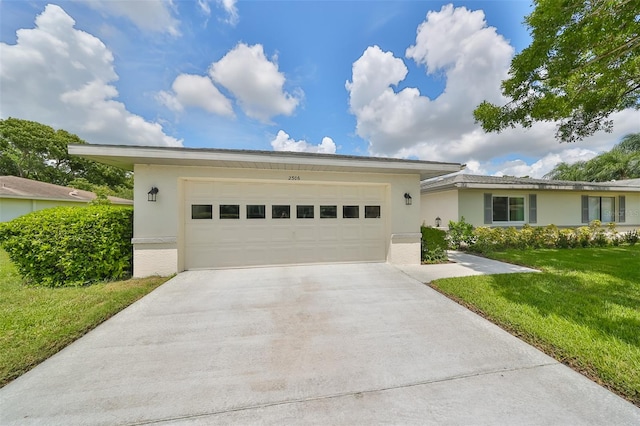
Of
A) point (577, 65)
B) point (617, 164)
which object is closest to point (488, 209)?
point (577, 65)

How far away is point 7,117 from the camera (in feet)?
69.7

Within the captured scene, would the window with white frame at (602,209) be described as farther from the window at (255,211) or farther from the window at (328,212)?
the window at (255,211)

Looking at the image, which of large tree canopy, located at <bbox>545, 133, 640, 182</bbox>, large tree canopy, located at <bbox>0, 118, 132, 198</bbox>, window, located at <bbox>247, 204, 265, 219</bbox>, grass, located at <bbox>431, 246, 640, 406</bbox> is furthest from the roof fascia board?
large tree canopy, located at <bbox>545, 133, 640, 182</bbox>

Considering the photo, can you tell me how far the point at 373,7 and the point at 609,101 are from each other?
24.6 ft

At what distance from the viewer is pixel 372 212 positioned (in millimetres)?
7055

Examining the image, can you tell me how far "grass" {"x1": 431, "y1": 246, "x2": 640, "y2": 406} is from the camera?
2.45 metres

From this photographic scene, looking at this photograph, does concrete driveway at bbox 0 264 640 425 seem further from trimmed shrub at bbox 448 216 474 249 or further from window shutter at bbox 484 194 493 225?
window shutter at bbox 484 194 493 225

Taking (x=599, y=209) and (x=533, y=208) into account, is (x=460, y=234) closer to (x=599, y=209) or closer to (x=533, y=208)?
(x=533, y=208)

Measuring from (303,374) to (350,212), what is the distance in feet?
16.3

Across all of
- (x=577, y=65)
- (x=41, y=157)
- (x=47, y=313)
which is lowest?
(x=47, y=313)

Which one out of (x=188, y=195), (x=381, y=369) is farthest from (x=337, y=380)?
(x=188, y=195)

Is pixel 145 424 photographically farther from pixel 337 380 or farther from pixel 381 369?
pixel 381 369

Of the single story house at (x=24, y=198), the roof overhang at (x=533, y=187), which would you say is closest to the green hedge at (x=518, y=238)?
the roof overhang at (x=533, y=187)

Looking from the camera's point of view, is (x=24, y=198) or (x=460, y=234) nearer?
(x=460, y=234)
